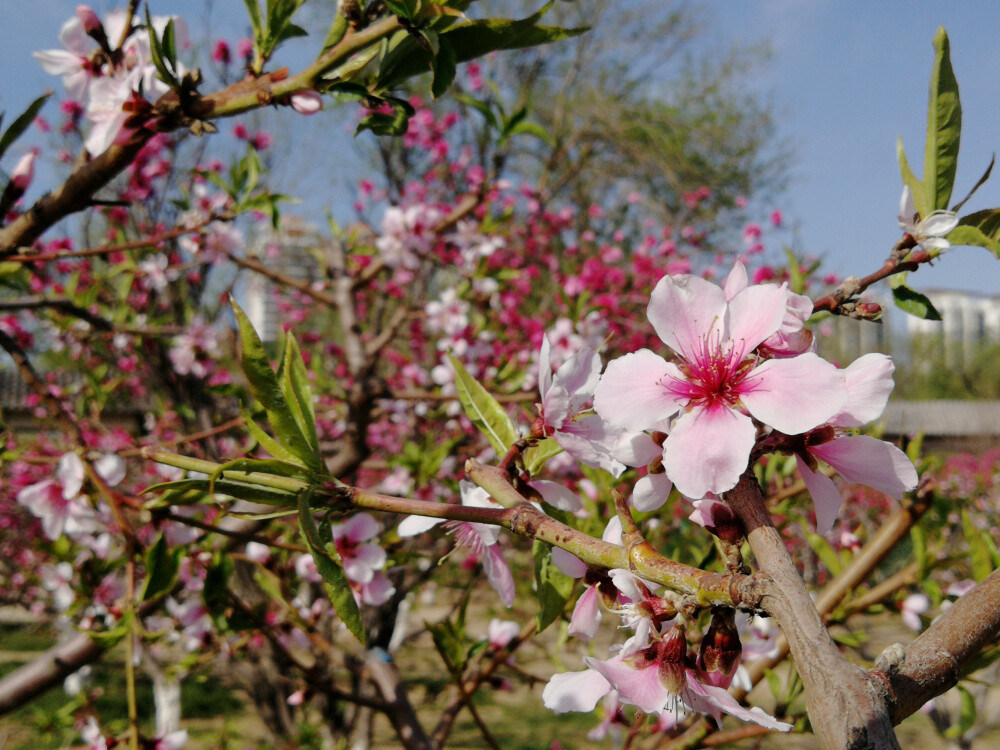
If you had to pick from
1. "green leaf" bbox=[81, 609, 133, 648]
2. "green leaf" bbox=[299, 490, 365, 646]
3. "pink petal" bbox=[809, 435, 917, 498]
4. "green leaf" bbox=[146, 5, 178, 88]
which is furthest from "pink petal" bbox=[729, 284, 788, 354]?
"green leaf" bbox=[81, 609, 133, 648]

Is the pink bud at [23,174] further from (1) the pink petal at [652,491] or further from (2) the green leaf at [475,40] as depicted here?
(1) the pink petal at [652,491]

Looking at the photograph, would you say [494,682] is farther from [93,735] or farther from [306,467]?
[306,467]

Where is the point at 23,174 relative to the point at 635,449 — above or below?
above

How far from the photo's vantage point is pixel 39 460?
1.42m

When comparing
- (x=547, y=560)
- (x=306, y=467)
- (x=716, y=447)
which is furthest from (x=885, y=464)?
(x=306, y=467)

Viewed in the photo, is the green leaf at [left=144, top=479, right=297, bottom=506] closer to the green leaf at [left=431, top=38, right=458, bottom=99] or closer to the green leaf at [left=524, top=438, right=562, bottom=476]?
the green leaf at [left=524, top=438, right=562, bottom=476]

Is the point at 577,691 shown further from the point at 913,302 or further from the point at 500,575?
the point at 913,302

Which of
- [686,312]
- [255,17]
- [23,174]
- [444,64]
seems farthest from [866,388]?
[23,174]

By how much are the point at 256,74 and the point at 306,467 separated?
2.22 feet

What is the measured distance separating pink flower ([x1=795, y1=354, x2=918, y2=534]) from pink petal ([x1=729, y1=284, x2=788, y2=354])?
0.08 metres

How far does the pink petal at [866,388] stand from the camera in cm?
56

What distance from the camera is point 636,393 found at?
1.95 feet

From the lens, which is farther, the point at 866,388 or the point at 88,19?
the point at 88,19

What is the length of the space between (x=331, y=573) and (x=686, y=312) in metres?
0.40
